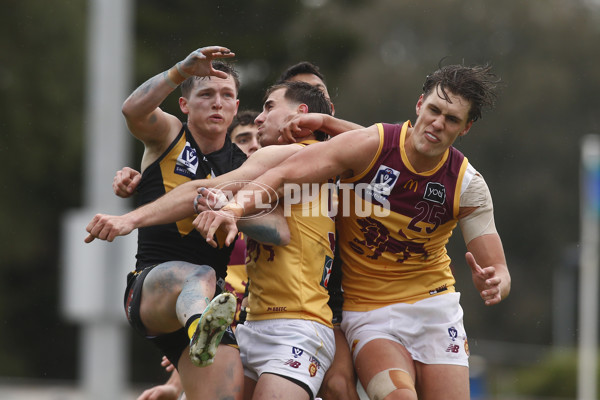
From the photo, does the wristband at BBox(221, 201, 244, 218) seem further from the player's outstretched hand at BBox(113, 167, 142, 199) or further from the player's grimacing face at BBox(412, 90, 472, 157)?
the player's grimacing face at BBox(412, 90, 472, 157)

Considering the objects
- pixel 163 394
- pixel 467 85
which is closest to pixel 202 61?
pixel 467 85

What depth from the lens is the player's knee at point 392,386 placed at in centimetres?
505

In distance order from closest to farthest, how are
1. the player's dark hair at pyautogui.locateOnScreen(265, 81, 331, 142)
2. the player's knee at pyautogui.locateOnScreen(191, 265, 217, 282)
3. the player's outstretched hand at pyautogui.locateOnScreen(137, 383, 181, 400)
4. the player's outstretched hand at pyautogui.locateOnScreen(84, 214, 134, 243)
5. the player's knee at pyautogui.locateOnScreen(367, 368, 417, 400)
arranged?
the player's outstretched hand at pyautogui.locateOnScreen(84, 214, 134, 243), the player's knee at pyautogui.locateOnScreen(191, 265, 217, 282), the player's knee at pyautogui.locateOnScreen(367, 368, 417, 400), the player's dark hair at pyautogui.locateOnScreen(265, 81, 331, 142), the player's outstretched hand at pyautogui.locateOnScreen(137, 383, 181, 400)

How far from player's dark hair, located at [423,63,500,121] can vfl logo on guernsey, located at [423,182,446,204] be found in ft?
1.33

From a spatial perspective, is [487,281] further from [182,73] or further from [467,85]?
[182,73]

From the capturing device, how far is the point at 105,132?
10.3 metres

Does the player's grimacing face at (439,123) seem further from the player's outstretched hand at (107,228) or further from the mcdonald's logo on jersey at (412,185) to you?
the player's outstretched hand at (107,228)

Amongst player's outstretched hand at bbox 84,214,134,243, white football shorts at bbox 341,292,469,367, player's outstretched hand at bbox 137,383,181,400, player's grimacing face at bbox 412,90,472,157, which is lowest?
player's outstretched hand at bbox 137,383,181,400

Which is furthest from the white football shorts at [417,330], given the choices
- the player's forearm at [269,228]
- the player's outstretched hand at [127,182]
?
the player's outstretched hand at [127,182]

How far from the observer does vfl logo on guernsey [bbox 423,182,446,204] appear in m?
5.26

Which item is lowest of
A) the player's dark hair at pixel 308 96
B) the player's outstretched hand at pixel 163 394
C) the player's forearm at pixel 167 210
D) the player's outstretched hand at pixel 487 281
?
the player's outstretched hand at pixel 163 394

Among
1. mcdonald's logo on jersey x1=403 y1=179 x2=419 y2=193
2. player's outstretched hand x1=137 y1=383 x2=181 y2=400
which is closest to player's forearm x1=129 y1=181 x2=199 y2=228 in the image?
mcdonald's logo on jersey x1=403 y1=179 x2=419 y2=193

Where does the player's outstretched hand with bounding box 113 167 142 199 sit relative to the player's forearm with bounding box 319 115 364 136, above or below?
below

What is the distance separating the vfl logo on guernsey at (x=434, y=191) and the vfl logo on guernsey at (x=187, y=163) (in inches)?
50.4
